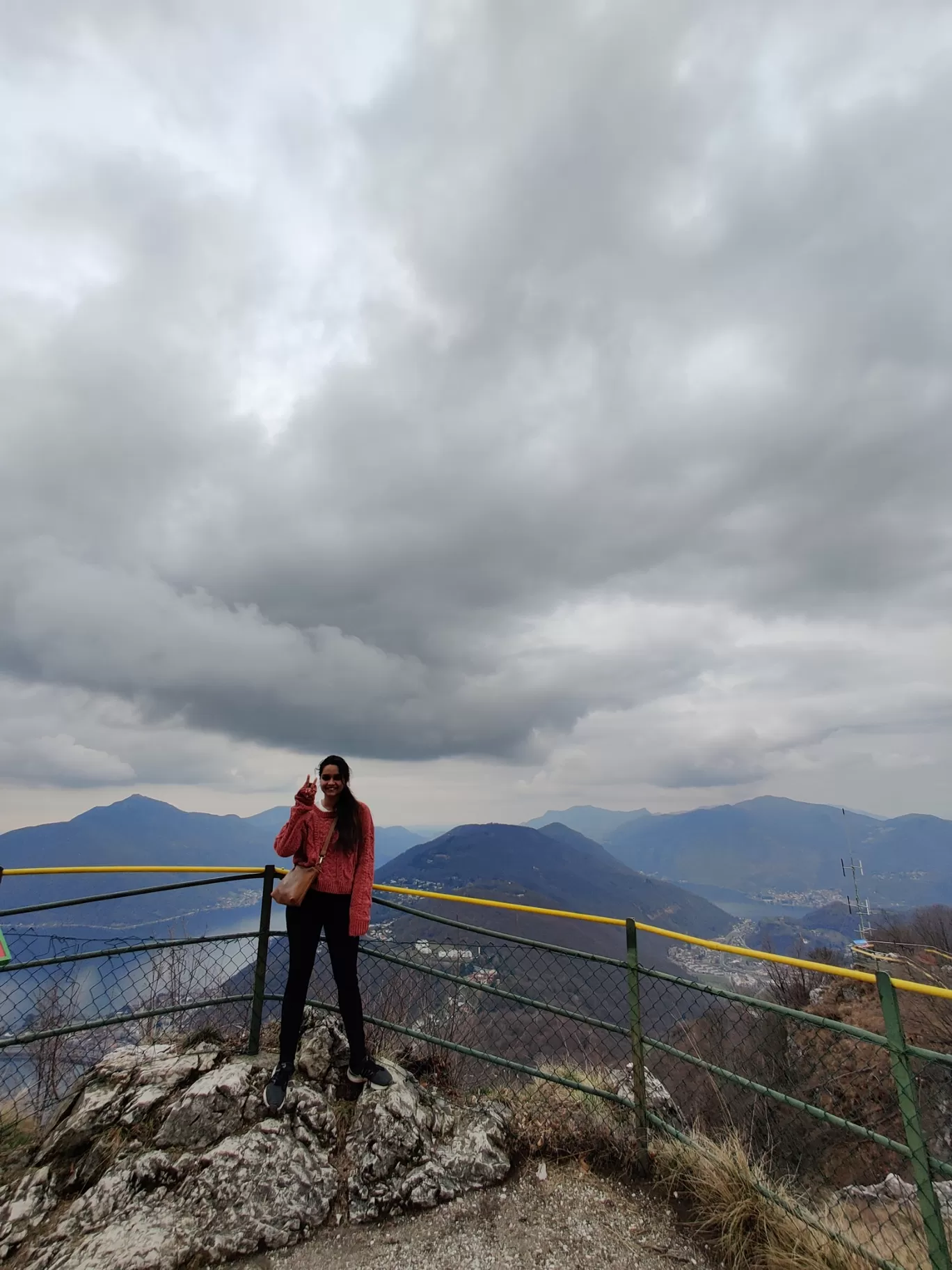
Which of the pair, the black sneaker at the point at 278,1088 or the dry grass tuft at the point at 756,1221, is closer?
the dry grass tuft at the point at 756,1221

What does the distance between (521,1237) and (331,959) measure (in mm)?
1882

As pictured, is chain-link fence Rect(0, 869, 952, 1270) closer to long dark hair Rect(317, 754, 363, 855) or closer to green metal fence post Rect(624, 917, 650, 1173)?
green metal fence post Rect(624, 917, 650, 1173)

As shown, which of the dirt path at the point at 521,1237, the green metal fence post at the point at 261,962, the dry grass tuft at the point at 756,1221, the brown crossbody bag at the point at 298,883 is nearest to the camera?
the dry grass tuft at the point at 756,1221

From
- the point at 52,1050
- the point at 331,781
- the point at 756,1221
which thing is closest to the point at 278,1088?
the point at 331,781

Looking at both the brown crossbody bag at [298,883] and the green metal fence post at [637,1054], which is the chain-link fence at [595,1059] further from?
the brown crossbody bag at [298,883]

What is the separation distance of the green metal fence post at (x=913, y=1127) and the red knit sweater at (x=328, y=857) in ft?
9.73

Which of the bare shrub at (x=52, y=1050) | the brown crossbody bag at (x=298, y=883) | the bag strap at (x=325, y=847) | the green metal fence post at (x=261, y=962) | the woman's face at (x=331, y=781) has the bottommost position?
the bare shrub at (x=52, y=1050)

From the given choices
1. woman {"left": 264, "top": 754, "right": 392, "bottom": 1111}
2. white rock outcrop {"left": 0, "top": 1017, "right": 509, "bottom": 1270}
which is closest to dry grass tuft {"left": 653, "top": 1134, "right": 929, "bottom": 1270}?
white rock outcrop {"left": 0, "top": 1017, "right": 509, "bottom": 1270}

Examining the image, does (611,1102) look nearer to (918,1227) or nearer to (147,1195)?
(918,1227)

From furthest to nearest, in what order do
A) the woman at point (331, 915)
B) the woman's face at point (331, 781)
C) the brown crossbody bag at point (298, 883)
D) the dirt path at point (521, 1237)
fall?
the woman's face at point (331, 781)
the woman at point (331, 915)
the brown crossbody bag at point (298, 883)
the dirt path at point (521, 1237)

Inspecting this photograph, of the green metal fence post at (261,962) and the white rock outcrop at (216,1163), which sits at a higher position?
the green metal fence post at (261,962)

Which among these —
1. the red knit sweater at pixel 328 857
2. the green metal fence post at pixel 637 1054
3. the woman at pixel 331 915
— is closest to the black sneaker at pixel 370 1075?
the woman at pixel 331 915

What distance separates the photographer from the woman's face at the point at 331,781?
4.24 metres

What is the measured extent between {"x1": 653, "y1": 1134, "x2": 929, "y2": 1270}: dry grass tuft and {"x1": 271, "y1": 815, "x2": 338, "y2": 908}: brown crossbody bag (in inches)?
110
